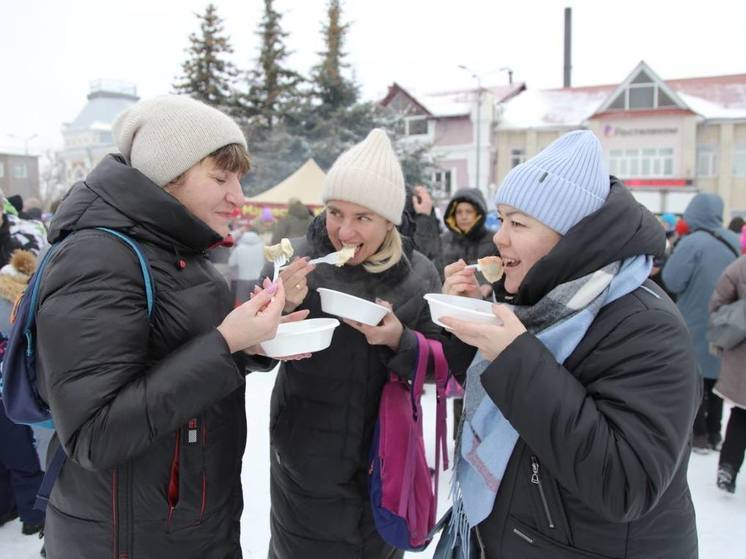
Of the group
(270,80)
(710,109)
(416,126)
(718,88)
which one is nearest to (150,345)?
(270,80)

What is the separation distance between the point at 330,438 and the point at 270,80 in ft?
86.9

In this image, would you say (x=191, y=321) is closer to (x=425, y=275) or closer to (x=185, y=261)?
(x=185, y=261)

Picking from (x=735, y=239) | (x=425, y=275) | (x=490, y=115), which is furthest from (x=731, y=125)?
(x=425, y=275)

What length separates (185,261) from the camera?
179cm

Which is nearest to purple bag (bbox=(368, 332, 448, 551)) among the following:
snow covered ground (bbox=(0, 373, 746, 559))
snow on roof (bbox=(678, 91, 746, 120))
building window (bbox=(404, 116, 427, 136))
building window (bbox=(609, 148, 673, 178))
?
snow covered ground (bbox=(0, 373, 746, 559))

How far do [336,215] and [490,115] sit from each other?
33.9 m

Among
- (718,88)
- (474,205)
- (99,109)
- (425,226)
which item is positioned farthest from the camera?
(99,109)

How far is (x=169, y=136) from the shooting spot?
69.4 inches

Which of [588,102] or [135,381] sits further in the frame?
[588,102]

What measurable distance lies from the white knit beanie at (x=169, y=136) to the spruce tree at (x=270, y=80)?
24.3m

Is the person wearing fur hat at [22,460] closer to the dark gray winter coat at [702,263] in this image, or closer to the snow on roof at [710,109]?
the dark gray winter coat at [702,263]

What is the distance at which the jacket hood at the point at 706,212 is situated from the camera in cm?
541

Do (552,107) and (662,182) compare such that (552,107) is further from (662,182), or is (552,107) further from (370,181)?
(370,181)

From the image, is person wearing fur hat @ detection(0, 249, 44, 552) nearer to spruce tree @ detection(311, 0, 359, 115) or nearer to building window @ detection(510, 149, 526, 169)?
spruce tree @ detection(311, 0, 359, 115)
